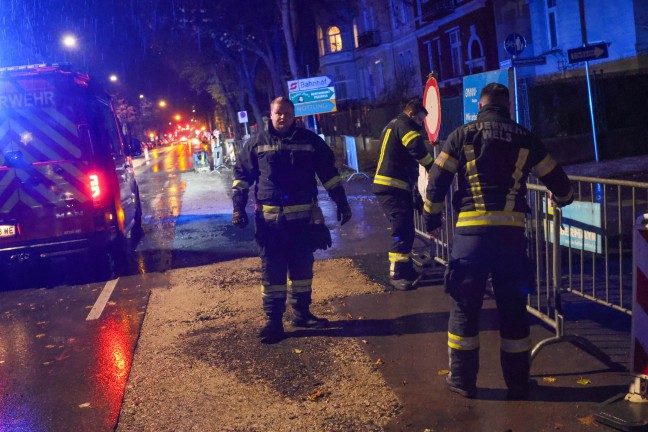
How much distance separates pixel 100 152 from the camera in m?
8.98

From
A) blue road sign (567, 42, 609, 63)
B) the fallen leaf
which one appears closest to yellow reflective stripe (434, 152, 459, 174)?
the fallen leaf

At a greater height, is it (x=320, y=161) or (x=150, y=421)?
(x=320, y=161)

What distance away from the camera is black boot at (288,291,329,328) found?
245 inches

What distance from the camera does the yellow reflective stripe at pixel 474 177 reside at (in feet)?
14.3

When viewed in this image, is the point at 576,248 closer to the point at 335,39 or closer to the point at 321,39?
the point at 335,39

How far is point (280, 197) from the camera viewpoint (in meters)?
5.95

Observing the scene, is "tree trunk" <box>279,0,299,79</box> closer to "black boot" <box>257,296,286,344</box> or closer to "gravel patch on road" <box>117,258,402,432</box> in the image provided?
"gravel patch on road" <box>117,258,402,432</box>

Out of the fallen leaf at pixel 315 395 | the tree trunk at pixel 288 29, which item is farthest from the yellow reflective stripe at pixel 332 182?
the tree trunk at pixel 288 29

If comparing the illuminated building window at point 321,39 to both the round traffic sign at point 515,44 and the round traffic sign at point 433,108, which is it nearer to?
the round traffic sign at point 515,44

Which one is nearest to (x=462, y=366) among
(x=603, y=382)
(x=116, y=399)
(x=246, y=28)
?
(x=603, y=382)

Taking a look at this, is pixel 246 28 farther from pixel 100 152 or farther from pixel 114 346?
pixel 114 346

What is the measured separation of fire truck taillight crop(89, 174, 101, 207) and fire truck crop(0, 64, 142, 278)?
13 mm

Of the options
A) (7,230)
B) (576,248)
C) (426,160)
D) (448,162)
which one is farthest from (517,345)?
(7,230)

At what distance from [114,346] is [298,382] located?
2.14 metres
